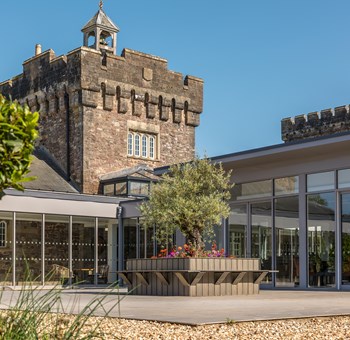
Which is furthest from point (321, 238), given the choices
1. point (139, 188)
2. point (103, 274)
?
point (139, 188)

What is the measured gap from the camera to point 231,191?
20578 mm

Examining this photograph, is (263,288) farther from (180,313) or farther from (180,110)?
(180,110)

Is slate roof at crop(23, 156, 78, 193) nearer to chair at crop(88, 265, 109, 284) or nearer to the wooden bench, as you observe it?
chair at crop(88, 265, 109, 284)

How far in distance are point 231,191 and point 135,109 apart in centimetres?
1456

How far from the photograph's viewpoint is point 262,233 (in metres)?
19.6

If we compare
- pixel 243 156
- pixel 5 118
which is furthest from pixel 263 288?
pixel 5 118

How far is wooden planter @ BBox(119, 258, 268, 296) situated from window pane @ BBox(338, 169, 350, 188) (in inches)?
113

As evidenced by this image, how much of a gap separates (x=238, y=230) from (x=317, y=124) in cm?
1615

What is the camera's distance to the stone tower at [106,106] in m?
32.3

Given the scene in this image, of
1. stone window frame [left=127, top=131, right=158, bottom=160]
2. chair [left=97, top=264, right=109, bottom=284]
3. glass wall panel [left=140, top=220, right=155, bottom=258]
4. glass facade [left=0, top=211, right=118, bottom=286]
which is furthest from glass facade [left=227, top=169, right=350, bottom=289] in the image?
stone window frame [left=127, top=131, right=158, bottom=160]

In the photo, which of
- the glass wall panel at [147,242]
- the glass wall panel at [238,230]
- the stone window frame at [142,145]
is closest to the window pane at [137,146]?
the stone window frame at [142,145]

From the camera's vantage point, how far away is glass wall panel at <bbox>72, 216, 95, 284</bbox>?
25.2 m

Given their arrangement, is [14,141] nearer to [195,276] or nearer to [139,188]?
[195,276]

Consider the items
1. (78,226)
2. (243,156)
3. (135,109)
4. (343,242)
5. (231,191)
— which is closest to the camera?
(343,242)
